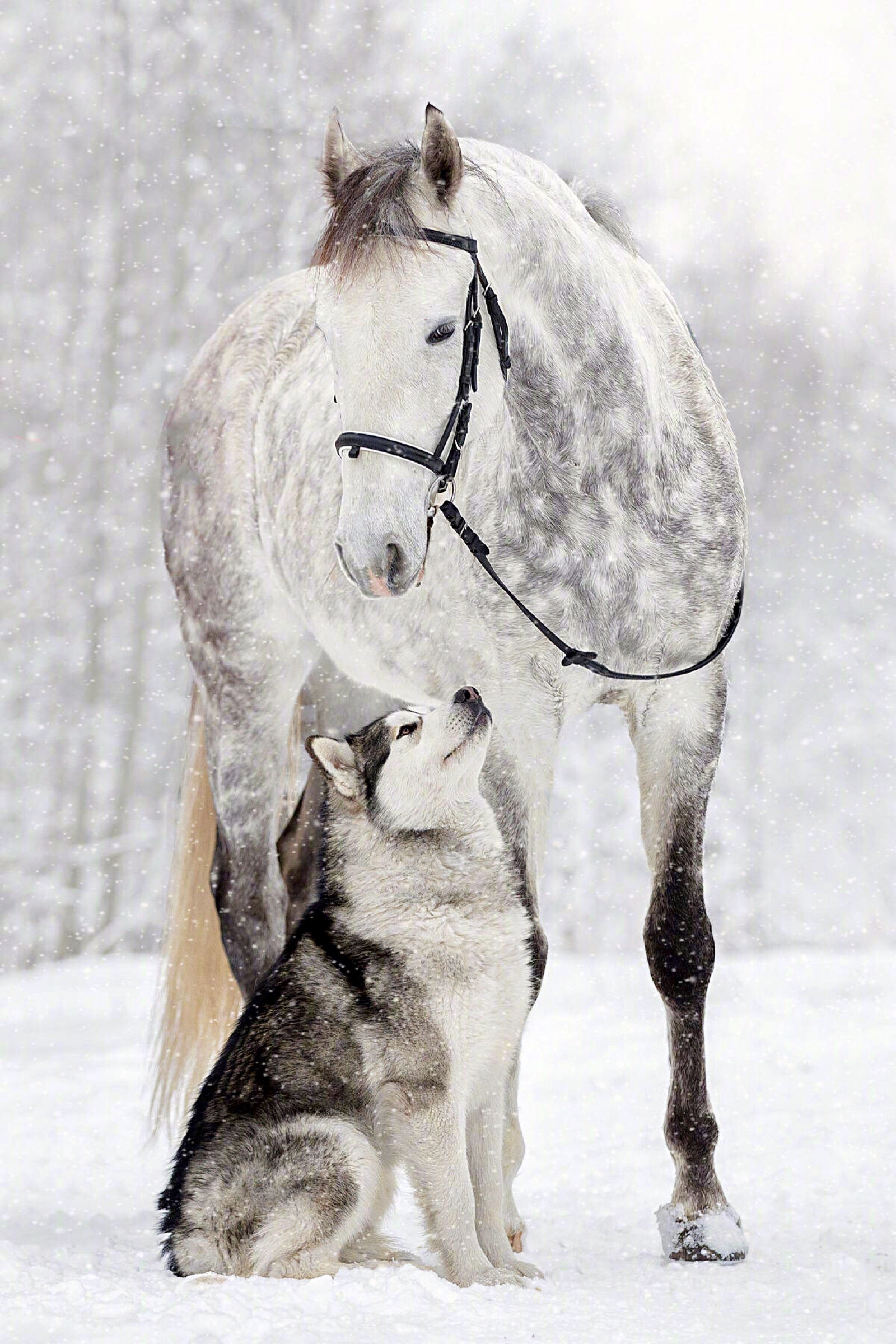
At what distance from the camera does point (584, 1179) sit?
4.61 metres

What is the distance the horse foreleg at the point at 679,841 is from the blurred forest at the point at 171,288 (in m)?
5.87

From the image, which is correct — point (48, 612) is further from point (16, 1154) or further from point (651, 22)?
point (651, 22)

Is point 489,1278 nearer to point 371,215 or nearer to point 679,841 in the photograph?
point 679,841

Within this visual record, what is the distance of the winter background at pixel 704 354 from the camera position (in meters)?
6.50

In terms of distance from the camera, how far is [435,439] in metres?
2.96

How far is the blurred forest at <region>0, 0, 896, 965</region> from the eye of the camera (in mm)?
8852

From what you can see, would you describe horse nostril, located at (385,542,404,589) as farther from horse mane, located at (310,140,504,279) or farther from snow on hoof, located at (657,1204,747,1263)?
snow on hoof, located at (657,1204,747,1263)

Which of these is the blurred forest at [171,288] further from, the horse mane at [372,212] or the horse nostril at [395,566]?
the horse nostril at [395,566]

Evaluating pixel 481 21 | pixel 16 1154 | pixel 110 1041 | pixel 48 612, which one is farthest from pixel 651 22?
pixel 16 1154

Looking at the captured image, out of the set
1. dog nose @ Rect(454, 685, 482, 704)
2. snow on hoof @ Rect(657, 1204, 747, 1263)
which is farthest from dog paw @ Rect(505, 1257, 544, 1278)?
dog nose @ Rect(454, 685, 482, 704)

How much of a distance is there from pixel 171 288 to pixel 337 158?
6.16 meters

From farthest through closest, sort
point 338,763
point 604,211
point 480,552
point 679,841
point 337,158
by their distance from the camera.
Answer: point 604,211, point 679,841, point 480,552, point 337,158, point 338,763

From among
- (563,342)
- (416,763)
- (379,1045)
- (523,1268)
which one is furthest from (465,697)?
(523,1268)

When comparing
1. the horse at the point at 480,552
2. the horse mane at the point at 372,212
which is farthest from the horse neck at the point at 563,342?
the horse mane at the point at 372,212
